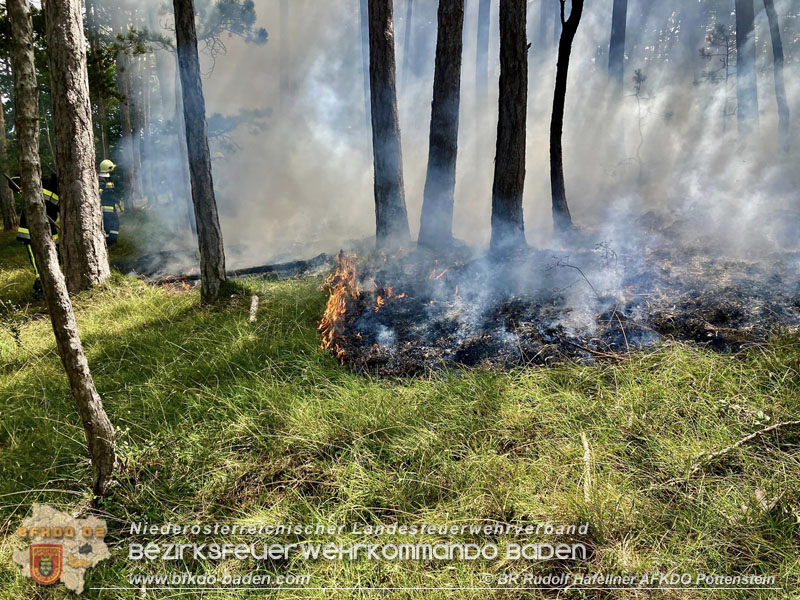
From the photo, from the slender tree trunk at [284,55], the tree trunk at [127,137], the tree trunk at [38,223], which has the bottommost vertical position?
the tree trunk at [38,223]

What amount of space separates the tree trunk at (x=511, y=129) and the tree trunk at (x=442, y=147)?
1.40m

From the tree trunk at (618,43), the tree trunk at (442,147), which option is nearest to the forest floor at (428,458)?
the tree trunk at (442,147)

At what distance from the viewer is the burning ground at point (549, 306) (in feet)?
13.8

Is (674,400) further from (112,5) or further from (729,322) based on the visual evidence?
(112,5)

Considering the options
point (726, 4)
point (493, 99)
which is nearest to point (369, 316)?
point (493, 99)

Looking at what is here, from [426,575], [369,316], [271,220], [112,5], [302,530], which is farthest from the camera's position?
[112,5]

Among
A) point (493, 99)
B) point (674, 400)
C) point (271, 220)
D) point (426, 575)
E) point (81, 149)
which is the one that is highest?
point (493, 99)

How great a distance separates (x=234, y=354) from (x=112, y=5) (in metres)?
23.9

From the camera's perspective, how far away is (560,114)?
8.19 m

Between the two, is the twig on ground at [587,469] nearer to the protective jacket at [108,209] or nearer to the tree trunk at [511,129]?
the tree trunk at [511,129]

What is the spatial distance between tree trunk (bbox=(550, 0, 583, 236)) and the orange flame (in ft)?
15.3

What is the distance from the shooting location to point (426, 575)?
205cm

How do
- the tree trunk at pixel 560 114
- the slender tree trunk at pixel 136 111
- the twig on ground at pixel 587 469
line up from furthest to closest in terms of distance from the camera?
the slender tree trunk at pixel 136 111 < the tree trunk at pixel 560 114 < the twig on ground at pixel 587 469

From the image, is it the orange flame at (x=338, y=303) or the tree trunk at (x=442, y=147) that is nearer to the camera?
the orange flame at (x=338, y=303)
